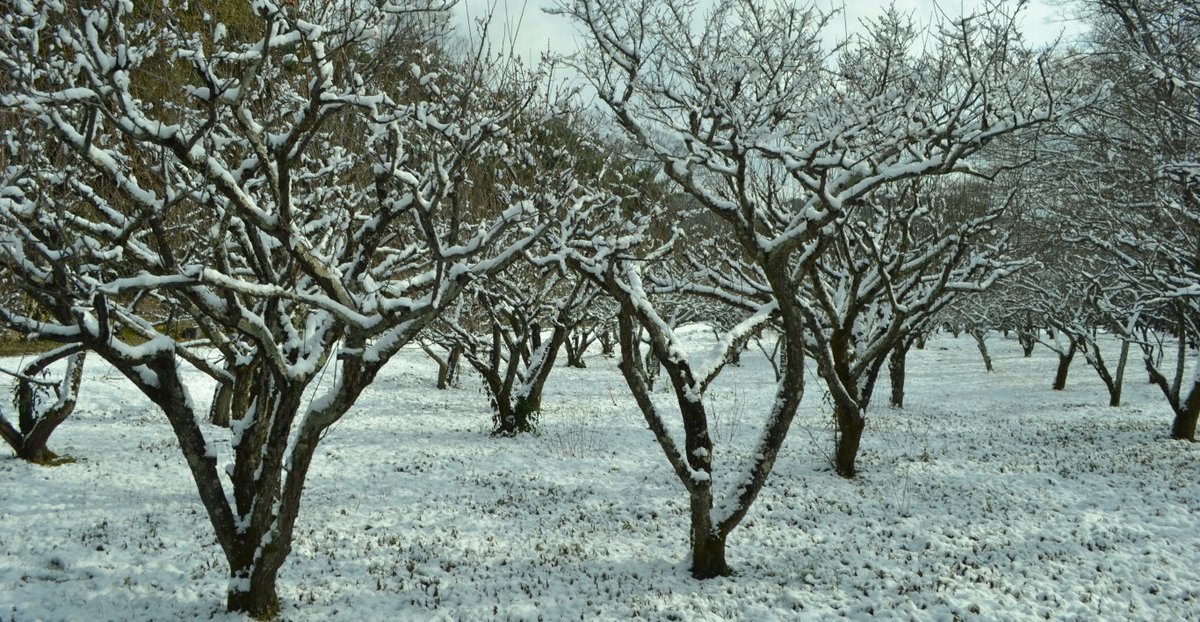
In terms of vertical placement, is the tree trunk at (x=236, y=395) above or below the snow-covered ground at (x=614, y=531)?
above

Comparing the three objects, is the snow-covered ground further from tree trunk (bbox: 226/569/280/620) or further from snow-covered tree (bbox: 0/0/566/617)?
snow-covered tree (bbox: 0/0/566/617)

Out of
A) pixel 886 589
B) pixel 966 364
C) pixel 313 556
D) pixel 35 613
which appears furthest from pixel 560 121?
pixel 966 364

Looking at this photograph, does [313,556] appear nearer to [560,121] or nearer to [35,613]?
[35,613]

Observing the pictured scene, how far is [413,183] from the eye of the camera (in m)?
5.86

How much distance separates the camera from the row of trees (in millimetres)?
5512

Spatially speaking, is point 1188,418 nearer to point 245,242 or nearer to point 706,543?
point 706,543

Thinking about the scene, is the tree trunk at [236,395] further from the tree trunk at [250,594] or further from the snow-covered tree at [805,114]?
the snow-covered tree at [805,114]

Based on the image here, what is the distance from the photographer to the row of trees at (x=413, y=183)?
5.51 m

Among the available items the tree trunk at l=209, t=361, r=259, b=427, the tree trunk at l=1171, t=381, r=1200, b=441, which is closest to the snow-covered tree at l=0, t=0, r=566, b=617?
the tree trunk at l=209, t=361, r=259, b=427

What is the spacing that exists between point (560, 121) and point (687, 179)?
5.38 m

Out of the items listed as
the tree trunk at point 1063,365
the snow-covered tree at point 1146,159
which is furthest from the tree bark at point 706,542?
the tree trunk at point 1063,365

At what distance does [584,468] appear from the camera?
1261 centimetres

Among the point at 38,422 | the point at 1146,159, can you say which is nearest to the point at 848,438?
the point at 1146,159

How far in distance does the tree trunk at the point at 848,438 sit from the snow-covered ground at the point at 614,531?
0.33 metres
